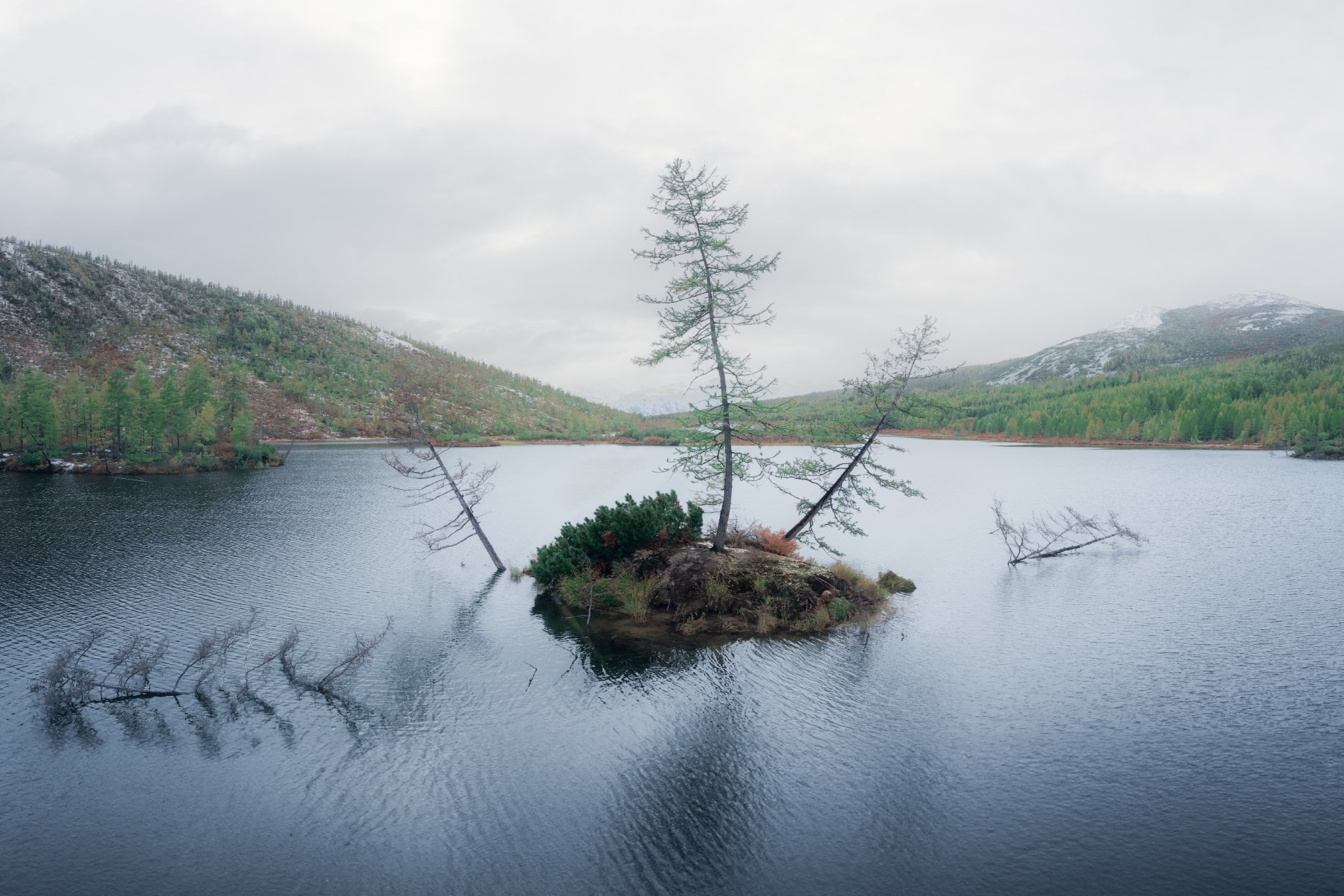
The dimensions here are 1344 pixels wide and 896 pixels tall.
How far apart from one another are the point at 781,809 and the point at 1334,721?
14.8 metres

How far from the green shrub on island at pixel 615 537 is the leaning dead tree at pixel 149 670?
29.7ft

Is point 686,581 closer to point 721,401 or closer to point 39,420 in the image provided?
point 721,401

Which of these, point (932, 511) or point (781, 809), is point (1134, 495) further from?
point (781, 809)

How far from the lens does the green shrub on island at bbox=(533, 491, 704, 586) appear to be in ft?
96.0

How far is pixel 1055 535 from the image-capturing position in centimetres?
4000

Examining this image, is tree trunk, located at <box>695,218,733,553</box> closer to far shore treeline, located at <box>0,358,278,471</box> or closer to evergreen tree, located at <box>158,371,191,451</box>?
far shore treeline, located at <box>0,358,278,471</box>

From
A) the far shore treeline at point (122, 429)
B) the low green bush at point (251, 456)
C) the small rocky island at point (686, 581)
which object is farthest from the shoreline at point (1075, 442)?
the far shore treeline at point (122, 429)

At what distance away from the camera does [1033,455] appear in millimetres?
111125

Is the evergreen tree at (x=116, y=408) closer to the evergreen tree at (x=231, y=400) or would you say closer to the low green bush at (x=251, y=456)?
the low green bush at (x=251, y=456)

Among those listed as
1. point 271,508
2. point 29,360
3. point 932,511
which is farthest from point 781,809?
point 29,360

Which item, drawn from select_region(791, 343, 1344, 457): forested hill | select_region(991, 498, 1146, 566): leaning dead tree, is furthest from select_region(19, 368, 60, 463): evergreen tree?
select_region(791, 343, 1344, 457): forested hill

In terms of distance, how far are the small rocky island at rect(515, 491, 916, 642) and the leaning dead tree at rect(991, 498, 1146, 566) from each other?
34.0 feet

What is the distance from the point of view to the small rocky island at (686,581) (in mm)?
25172

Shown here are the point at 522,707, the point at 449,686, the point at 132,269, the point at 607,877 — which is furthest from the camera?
the point at 132,269
